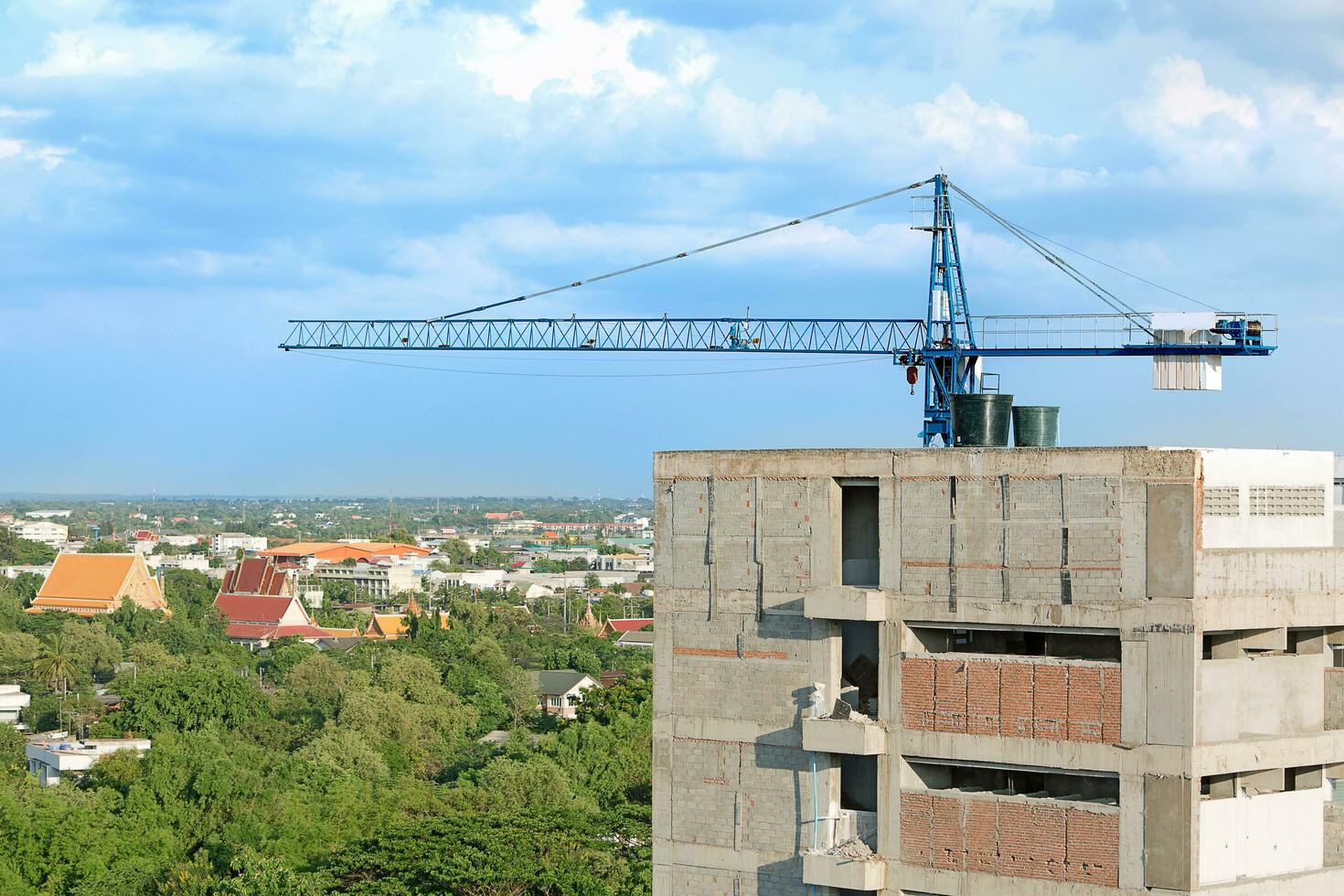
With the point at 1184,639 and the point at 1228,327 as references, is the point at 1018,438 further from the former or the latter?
the point at 1228,327

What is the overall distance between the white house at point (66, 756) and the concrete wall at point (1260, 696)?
54.4m

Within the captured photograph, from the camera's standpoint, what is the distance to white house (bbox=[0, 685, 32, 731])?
86.2 meters

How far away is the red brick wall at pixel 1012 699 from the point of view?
649 inches

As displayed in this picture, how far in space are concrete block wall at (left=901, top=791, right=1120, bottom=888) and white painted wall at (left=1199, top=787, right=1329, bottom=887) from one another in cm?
101

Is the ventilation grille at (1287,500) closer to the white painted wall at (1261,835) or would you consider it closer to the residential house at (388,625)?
the white painted wall at (1261,835)

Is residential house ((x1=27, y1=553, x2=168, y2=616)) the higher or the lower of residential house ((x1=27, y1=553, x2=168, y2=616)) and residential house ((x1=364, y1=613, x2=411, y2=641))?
the higher

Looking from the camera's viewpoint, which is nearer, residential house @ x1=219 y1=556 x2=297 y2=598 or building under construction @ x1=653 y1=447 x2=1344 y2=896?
building under construction @ x1=653 y1=447 x2=1344 y2=896

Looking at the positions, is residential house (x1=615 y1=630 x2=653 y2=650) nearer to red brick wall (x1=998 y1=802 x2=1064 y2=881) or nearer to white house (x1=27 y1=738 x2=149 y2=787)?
white house (x1=27 y1=738 x2=149 y2=787)

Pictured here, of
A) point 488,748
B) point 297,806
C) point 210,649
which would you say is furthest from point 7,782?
point 210,649

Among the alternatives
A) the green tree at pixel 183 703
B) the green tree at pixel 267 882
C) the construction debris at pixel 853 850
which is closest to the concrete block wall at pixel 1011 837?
the construction debris at pixel 853 850

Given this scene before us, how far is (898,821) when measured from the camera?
17375 mm

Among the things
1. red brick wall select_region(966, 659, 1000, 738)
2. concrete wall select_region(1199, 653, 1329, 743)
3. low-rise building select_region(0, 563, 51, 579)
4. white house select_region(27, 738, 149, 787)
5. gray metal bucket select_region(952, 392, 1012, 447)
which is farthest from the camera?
low-rise building select_region(0, 563, 51, 579)

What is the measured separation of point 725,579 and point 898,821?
324 centimetres

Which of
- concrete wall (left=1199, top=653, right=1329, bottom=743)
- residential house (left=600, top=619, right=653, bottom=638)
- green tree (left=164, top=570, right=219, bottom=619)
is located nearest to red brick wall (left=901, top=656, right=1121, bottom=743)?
concrete wall (left=1199, top=653, right=1329, bottom=743)
